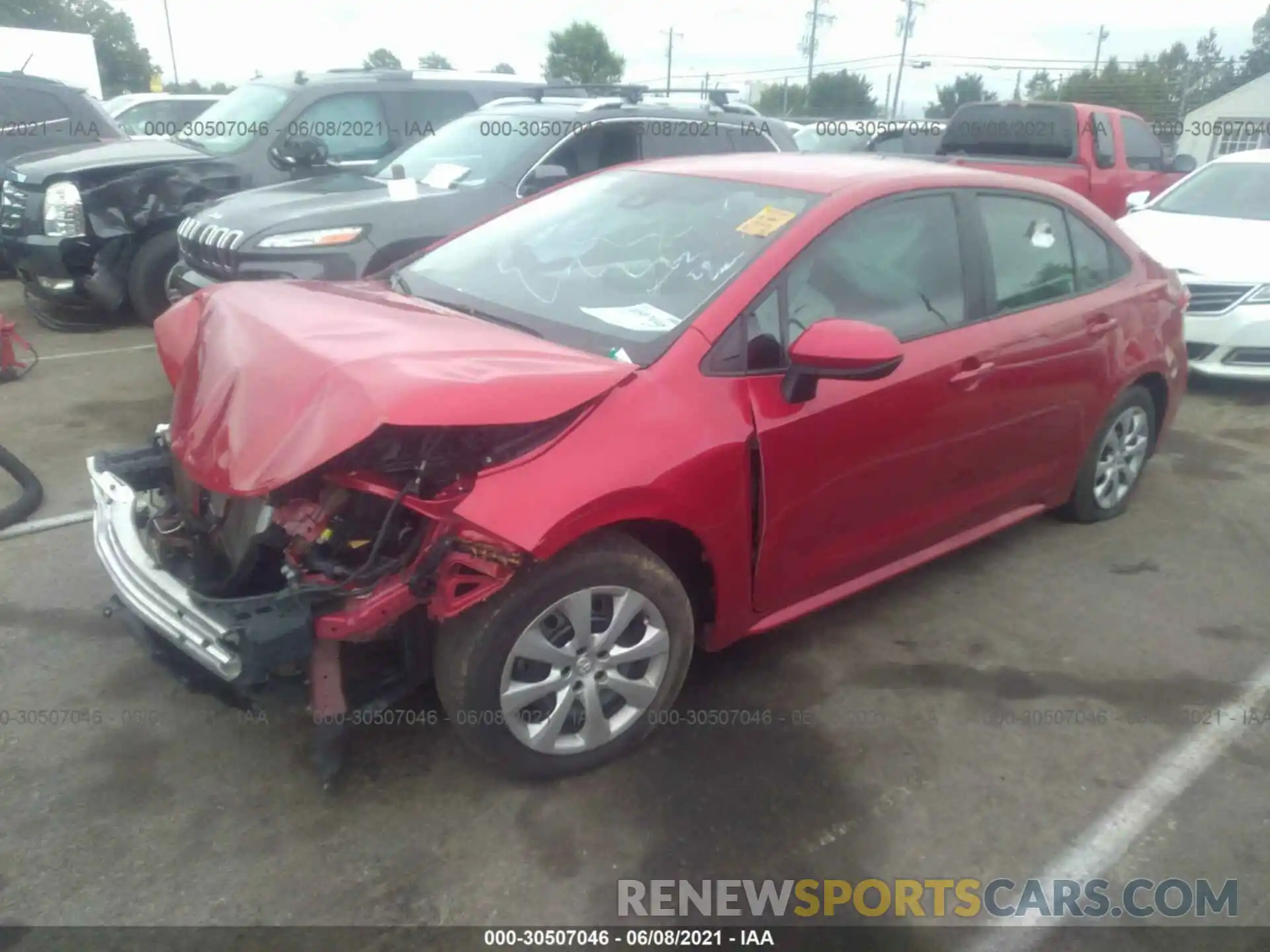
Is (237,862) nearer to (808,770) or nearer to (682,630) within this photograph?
(682,630)

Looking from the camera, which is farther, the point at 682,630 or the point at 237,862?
the point at 682,630

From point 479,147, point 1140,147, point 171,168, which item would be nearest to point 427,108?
point 171,168

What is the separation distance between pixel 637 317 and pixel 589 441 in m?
0.58

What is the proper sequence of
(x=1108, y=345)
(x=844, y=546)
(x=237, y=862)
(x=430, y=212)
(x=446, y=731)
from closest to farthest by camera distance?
(x=237, y=862) < (x=446, y=731) < (x=844, y=546) < (x=1108, y=345) < (x=430, y=212)

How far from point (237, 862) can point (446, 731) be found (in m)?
0.70

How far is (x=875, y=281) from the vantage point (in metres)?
3.21

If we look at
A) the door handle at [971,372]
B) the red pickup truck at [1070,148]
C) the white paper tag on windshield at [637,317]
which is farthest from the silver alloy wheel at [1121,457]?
the red pickup truck at [1070,148]

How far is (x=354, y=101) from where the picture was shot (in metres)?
8.33

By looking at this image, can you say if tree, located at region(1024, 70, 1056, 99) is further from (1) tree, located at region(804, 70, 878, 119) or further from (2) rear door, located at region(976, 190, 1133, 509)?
(2) rear door, located at region(976, 190, 1133, 509)

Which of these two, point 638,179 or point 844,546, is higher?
point 638,179

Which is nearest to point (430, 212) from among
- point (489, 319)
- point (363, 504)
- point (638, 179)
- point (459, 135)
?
point (459, 135)

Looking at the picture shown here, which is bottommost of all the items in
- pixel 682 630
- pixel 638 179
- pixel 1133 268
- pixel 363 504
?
pixel 682 630

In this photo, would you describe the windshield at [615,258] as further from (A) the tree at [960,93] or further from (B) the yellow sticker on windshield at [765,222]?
(A) the tree at [960,93]

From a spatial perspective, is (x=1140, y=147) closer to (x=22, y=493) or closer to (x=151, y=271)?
(x=151, y=271)
